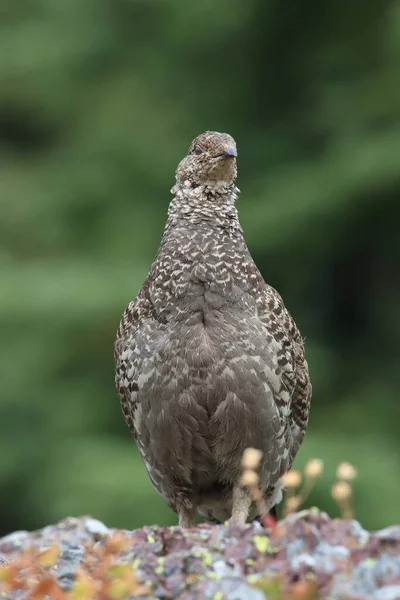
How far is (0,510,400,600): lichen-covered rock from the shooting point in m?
2.78

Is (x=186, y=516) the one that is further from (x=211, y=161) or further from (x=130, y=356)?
(x=211, y=161)

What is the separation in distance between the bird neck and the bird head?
3cm

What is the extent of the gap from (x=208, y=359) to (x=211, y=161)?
40.0 inches

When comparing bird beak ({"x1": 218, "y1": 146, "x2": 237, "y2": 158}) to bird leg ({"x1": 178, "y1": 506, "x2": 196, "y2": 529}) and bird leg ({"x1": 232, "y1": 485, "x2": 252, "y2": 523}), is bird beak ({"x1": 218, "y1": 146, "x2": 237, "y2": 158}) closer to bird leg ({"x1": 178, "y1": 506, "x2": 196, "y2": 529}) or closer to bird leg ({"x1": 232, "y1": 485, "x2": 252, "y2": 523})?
bird leg ({"x1": 232, "y1": 485, "x2": 252, "y2": 523})

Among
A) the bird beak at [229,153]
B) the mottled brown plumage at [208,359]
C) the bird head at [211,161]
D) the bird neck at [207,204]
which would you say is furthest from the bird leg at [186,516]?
the bird beak at [229,153]

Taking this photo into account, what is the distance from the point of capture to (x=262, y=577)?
2.89 m

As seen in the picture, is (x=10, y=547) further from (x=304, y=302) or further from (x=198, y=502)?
(x=304, y=302)

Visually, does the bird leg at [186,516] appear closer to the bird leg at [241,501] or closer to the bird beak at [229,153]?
the bird leg at [241,501]

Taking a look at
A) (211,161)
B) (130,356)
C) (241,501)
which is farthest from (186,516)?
(211,161)

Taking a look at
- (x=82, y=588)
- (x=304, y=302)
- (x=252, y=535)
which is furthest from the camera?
(x=304, y=302)

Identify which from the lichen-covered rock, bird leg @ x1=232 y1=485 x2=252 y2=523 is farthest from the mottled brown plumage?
the lichen-covered rock

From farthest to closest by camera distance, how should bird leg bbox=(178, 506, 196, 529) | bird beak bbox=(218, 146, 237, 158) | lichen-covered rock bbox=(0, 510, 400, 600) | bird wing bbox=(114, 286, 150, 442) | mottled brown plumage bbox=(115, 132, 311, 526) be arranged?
bird leg bbox=(178, 506, 196, 529), bird beak bbox=(218, 146, 237, 158), bird wing bbox=(114, 286, 150, 442), mottled brown plumage bbox=(115, 132, 311, 526), lichen-covered rock bbox=(0, 510, 400, 600)

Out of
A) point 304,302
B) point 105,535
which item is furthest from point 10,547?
point 304,302

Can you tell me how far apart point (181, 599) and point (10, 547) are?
195 centimetres
